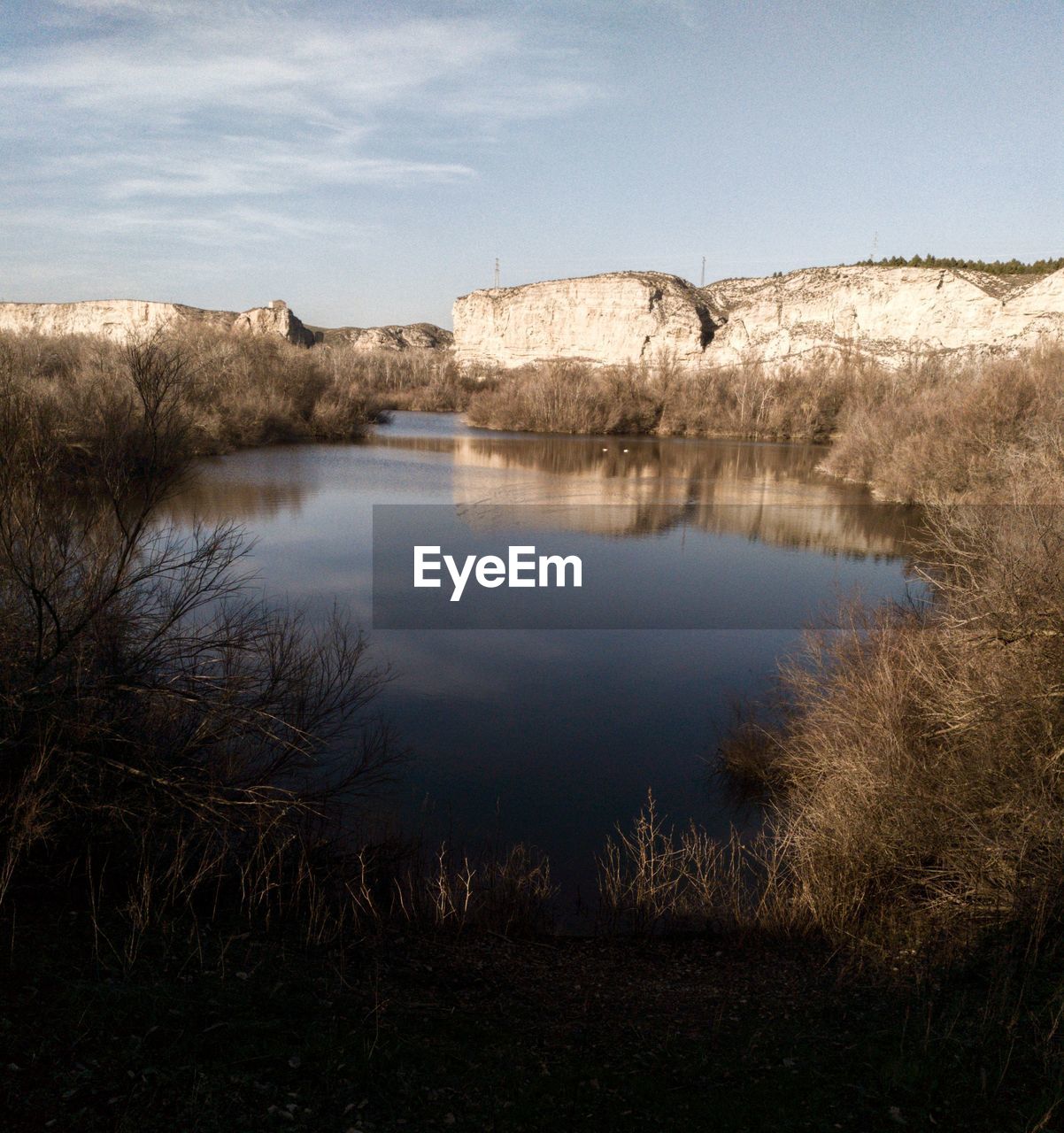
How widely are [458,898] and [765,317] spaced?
2472 inches

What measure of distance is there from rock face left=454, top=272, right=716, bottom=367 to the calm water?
1524 inches

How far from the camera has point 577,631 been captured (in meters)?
12.1

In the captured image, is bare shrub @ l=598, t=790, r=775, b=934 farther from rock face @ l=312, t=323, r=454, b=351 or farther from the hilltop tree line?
rock face @ l=312, t=323, r=454, b=351

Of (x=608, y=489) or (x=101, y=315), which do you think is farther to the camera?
(x=101, y=315)

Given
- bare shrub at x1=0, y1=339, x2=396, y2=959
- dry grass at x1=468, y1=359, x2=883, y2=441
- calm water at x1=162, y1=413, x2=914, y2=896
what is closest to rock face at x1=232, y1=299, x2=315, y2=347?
dry grass at x1=468, y1=359, x2=883, y2=441

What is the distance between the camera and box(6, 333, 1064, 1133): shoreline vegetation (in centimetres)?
351

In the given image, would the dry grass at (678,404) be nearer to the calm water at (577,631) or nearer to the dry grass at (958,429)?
the calm water at (577,631)

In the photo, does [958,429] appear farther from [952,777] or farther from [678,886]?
[678,886]

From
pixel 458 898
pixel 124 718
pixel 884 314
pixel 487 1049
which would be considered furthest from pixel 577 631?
pixel 884 314

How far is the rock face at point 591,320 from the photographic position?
221ft

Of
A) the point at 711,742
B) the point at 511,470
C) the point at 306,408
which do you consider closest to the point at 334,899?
the point at 711,742

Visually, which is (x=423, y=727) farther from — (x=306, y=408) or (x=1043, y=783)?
(x=306, y=408)

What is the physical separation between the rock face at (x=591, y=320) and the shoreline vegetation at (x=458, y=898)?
6108 centimetres

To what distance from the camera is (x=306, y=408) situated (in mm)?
38844
